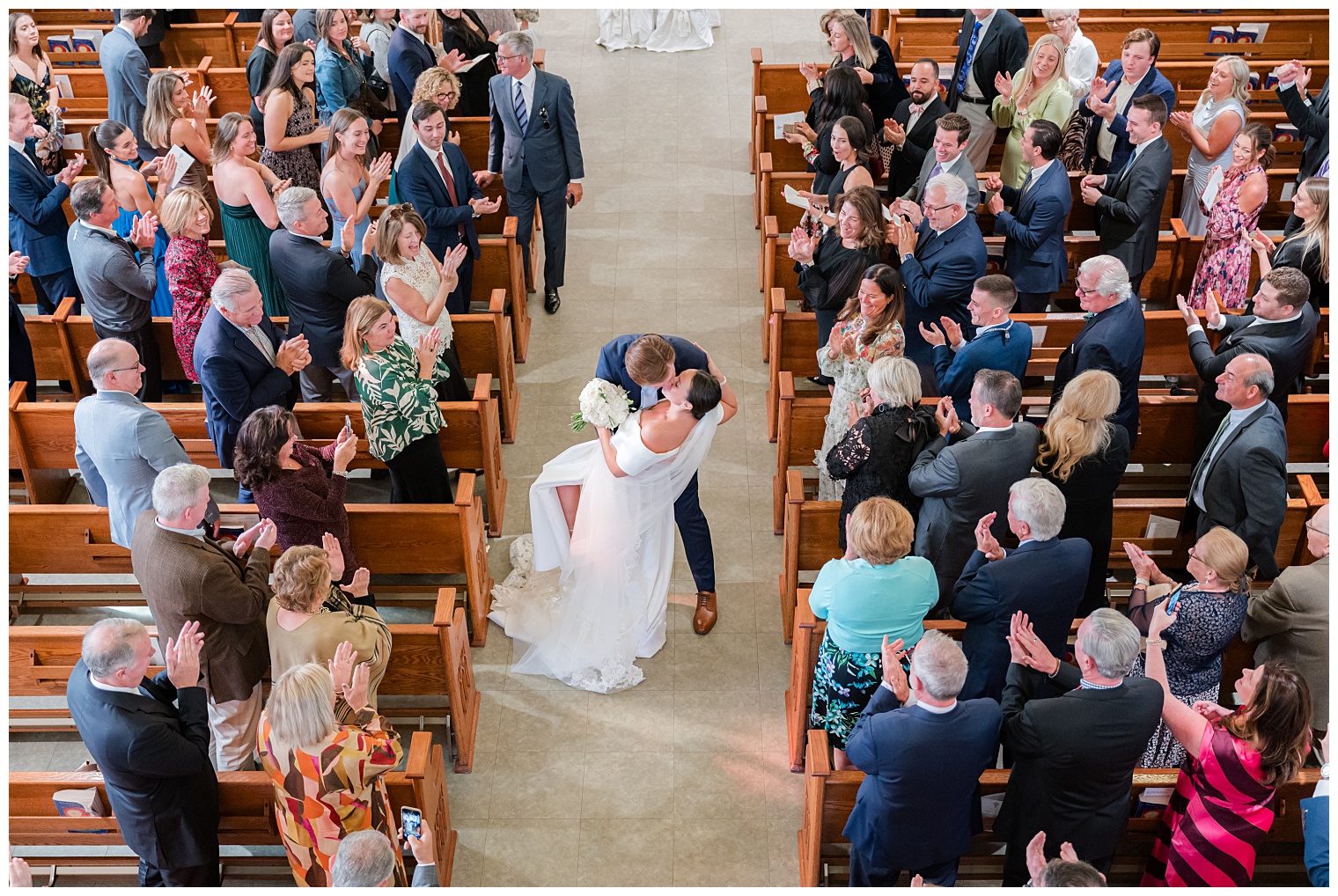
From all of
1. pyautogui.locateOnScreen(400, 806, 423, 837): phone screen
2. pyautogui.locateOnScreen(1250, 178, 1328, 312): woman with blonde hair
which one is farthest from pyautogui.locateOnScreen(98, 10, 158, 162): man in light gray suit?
pyautogui.locateOnScreen(1250, 178, 1328, 312): woman with blonde hair

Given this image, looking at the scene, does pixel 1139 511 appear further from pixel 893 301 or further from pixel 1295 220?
pixel 1295 220

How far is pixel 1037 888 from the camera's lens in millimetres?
3141

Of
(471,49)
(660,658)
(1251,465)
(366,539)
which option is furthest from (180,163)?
(1251,465)

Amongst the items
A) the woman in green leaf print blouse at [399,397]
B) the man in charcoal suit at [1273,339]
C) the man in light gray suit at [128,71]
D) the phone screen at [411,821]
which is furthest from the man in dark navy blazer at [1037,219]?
the man in light gray suit at [128,71]

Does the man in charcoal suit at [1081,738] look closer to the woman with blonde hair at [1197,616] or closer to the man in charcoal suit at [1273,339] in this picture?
the woman with blonde hair at [1197,616]

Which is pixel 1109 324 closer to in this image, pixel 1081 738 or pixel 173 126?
pixel 1081 738

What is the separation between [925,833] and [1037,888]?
644 mm

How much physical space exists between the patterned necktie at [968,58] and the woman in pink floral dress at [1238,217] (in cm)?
171

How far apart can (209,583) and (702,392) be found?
1.98m

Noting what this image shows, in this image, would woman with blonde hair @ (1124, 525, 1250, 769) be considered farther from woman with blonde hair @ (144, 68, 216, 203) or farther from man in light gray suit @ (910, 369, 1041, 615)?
woman with blonde hair @ (144, 68, 216, 203)

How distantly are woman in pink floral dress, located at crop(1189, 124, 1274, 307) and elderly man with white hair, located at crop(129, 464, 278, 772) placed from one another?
4870 mm

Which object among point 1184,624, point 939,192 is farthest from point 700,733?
point 939,192

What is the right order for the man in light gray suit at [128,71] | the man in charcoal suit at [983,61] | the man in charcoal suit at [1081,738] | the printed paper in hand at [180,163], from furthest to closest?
1. the man in light gray suit at [128,71]
2. the man in charcoal suit at [983,61]
3. the printed paper in hand at [180,163]
4. the man in charcoal suit at [1081,738]

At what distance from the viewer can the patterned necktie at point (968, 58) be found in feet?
23.7
